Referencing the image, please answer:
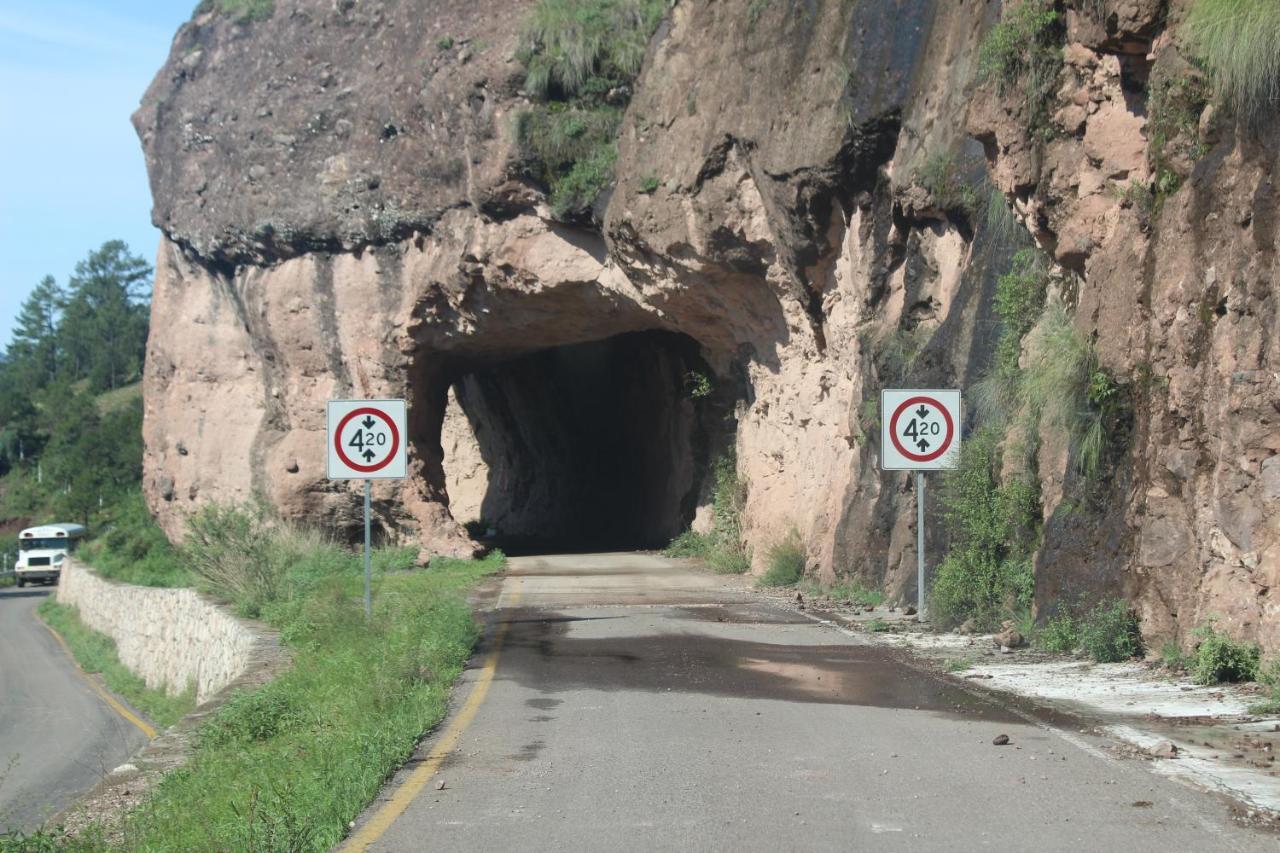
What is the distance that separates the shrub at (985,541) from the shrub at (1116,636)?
6.62ft

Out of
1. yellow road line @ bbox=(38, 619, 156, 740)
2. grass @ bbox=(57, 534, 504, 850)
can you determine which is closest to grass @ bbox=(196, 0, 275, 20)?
yellow road line @ bbox=(38, 619, 156, 740)

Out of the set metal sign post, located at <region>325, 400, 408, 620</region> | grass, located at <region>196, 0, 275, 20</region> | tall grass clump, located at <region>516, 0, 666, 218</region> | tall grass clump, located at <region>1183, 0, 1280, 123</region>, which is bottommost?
metal sign post, located at <region>325, 400, 408, 620</region>

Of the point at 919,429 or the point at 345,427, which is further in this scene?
the point at 919,429

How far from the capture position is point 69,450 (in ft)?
288

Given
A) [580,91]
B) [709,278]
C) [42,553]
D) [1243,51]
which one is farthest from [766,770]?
[42,553]

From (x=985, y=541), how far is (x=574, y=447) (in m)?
34.5

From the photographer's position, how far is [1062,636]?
12.3m

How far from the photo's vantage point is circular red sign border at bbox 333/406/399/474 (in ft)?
50.5

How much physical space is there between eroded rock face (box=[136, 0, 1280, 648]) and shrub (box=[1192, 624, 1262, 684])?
20 centimetres

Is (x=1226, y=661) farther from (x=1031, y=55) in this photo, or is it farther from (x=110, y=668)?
(x=110, y=668)

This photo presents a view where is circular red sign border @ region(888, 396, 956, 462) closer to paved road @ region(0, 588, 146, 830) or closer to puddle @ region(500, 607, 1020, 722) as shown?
puddle @ region(500, 607, 1020, 722)

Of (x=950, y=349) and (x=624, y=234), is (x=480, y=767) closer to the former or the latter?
(x=950, y=349)

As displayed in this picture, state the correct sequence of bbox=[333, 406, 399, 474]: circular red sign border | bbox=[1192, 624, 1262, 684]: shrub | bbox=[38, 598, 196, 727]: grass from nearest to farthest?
bbox=[1192, 624, 1262, 684]: shrub
bbox=[333, 406, 399, 474]: circular red sign border
bbox=[38, 598, 196, 727]: grass

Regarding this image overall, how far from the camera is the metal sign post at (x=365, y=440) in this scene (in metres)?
15.4
